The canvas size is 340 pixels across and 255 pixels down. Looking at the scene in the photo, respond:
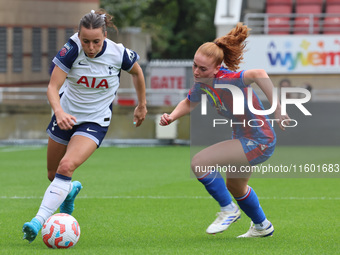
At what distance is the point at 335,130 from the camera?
69.6 feet

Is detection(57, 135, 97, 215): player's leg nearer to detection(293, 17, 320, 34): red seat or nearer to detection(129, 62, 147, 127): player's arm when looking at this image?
detection(129, 62, 147, 127): player's arm

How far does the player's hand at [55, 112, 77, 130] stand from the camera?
6695mm

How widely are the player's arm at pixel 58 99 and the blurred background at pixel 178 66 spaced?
1414 centimetres

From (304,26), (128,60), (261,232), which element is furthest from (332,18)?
(261,232)

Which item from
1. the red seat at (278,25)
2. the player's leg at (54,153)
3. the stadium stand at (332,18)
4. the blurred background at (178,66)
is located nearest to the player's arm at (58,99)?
the player's leg at (54,153)

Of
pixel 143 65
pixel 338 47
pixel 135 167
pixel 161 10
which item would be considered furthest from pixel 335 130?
pixel 161 10

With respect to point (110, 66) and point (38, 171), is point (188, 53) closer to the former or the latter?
point (38, 171)

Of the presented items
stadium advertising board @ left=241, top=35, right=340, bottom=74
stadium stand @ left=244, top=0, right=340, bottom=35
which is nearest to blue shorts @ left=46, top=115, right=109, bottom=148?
stadium advertising board @ left=241, top=35, right=340, bottom=74

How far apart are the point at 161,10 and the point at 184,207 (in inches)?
1436

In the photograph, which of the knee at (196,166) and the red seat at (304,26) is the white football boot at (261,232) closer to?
the knee at (196,166)

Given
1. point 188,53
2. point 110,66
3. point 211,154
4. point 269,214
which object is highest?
point 110,66

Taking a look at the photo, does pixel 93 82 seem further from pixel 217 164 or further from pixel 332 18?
pixel 332 18

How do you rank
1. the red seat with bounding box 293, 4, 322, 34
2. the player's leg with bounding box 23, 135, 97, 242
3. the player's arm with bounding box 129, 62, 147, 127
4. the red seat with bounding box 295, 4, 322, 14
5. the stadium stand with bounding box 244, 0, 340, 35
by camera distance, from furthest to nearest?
the red seat with bounding box 295, 4, 322, 14 < the red seat with bounding box 293, 4, 322, 34 < the stadium stand with bounding box 244, 0, 340, 35 < the player's arm with bounding box 129, 62, 147, 127 < the player's leg with bounding box 23, 135, 97, 242

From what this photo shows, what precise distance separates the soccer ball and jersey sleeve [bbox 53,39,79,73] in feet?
4.37
